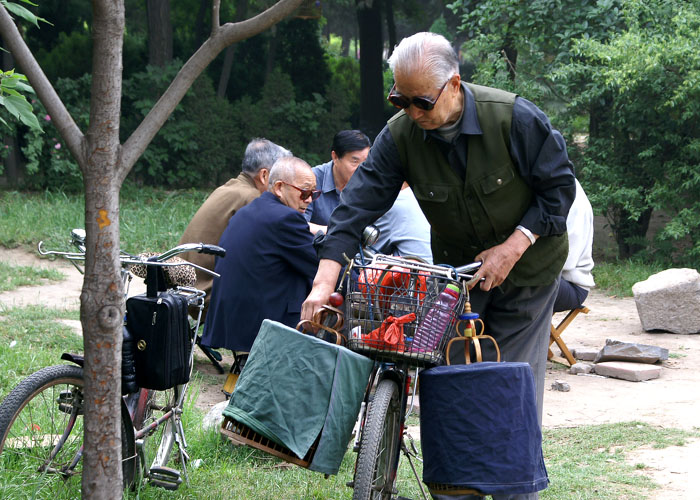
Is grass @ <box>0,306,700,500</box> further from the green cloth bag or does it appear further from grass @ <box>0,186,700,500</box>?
the green cloth bag

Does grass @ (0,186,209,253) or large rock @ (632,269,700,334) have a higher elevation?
grass @ (0,186,209,253)

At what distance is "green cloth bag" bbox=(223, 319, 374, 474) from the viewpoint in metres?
2.85

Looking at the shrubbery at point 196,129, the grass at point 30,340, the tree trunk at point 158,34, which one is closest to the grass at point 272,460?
the grass at point 30,340

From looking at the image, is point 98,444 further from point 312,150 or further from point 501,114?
point 312,150

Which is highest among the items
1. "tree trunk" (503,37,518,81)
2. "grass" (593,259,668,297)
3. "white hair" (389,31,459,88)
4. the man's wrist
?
"tree trunk" (503,37,518,81)

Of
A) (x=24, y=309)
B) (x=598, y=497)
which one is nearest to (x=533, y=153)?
(x=598, y=497)

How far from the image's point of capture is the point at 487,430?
9.30 ft

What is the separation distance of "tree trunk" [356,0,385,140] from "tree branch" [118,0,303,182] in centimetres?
1649

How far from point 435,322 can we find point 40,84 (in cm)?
144

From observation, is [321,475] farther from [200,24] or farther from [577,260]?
[200,24]

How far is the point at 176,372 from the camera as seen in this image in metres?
3.38

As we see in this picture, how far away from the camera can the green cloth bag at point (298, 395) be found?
2.85 m

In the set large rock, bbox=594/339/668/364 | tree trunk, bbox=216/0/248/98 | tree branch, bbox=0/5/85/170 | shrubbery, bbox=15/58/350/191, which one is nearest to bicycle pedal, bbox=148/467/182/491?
tree branch, bbox=0/5/85/170

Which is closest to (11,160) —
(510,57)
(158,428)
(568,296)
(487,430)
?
(510,57)
